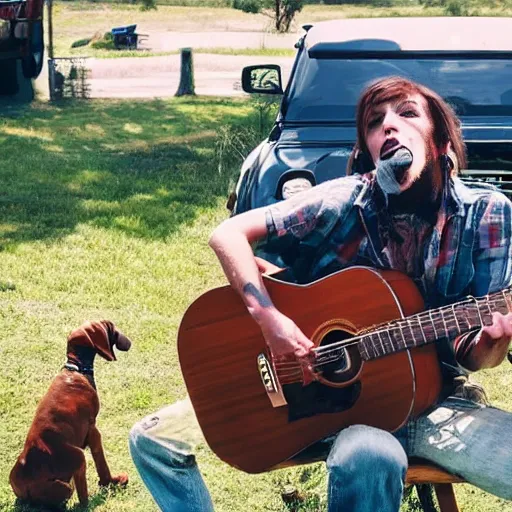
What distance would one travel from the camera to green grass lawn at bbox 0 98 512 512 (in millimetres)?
3707

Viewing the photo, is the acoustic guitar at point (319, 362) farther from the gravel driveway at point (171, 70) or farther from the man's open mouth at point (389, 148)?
the gravel driveway at point (171, 70)

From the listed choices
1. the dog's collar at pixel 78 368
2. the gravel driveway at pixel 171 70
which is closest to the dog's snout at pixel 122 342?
the dog's collar at pixel 78 368

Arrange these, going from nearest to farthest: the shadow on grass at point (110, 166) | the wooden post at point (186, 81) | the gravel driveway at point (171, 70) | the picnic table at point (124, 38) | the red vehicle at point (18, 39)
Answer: the shadow on grass at point (110, 166) → the red vehicle at point (18, 39) → the wooden post at point (186, 81) → the gravel driveway at point (171, 70) → the picnic table at point (124, 38)

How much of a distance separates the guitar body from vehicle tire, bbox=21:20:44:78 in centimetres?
1104

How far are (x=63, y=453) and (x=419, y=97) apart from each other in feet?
5.17

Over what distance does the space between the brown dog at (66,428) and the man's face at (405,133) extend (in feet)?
3.83

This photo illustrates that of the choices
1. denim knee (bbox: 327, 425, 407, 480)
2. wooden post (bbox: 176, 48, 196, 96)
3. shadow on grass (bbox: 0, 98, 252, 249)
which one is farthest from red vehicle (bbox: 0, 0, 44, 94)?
denim knee (bbox: 327, 425, 407, 480)

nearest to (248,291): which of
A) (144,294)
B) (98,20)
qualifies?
(144,294)

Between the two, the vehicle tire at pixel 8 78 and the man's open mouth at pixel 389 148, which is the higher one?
the man's open mouth at pixel 389 148

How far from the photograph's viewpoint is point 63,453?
3221 millimetres

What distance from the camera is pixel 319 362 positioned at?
258cm

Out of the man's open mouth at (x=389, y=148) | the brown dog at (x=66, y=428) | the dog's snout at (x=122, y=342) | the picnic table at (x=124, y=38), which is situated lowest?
the picnic table at (x=124, y=38)

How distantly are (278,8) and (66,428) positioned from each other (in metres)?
18.9

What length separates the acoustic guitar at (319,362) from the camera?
2551mm
